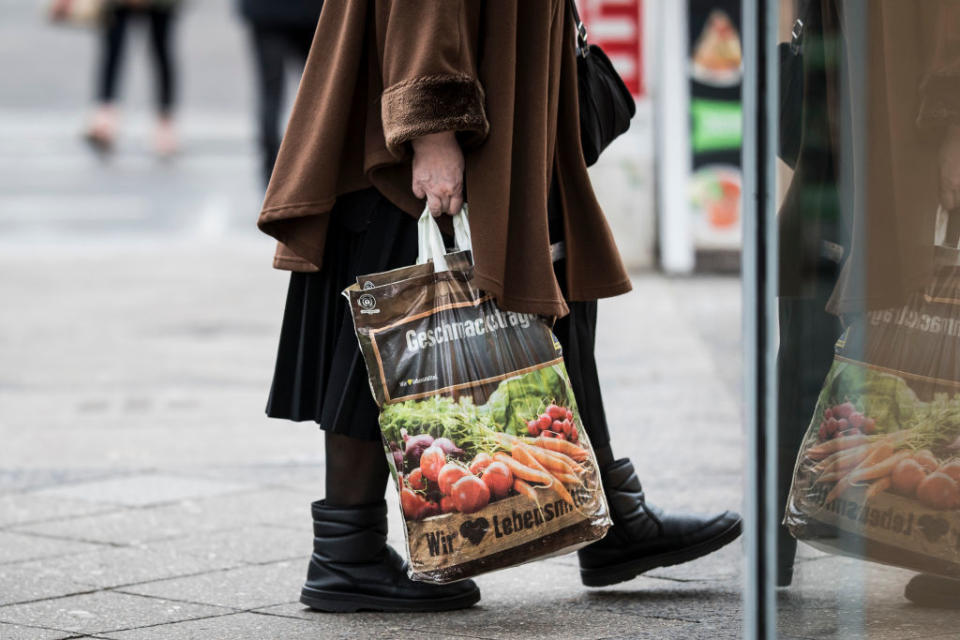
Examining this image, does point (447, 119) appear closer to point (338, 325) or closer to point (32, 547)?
point (338, 325)

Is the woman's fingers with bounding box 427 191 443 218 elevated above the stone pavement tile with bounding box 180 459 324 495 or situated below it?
above

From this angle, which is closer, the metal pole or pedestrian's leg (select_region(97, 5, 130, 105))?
the metal pole

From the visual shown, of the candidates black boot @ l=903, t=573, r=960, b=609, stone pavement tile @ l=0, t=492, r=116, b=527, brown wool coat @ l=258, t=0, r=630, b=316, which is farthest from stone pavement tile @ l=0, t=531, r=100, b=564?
black boot @ l=903, t=573, r=960, b=609

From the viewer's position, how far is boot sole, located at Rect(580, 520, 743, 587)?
329 centimetres

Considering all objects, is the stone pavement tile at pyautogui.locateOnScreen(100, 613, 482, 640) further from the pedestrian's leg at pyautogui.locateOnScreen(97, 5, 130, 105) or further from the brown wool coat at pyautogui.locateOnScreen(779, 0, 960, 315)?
the pedestrian's leg at pyautogui.locateOnScreen(97, 5, 130, 105)

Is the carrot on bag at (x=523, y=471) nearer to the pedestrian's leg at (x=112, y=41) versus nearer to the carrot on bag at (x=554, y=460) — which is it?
the carrot on bag at (x=554, y=460)

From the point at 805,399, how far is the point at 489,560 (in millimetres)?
739

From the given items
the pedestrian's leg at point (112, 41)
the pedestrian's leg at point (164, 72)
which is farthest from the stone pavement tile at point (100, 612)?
the pedestrian's leg at point (112, 41)

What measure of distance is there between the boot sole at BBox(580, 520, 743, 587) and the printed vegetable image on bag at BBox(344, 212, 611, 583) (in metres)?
0.38

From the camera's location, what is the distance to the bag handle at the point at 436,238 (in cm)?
293

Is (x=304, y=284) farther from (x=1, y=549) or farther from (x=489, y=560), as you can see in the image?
(x=1, y=549)

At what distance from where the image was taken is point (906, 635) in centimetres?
242

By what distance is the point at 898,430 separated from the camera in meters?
2.56

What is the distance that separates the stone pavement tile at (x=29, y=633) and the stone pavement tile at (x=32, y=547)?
0.60 m
